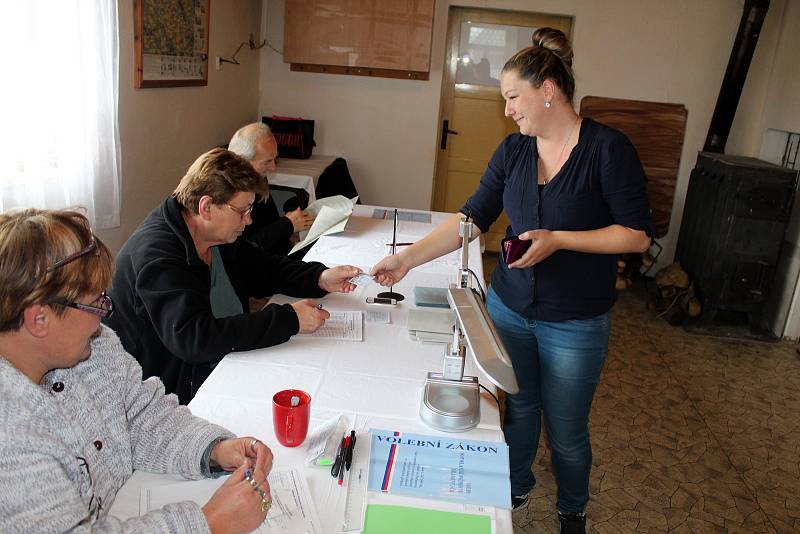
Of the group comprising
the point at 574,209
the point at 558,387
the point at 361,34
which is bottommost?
the point at 558,387

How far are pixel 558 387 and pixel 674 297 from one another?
2.95 metres

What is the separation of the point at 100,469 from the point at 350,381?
0.60 m

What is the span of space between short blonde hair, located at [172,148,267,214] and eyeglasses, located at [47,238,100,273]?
784mm

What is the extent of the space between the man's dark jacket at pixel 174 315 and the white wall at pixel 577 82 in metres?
3.75

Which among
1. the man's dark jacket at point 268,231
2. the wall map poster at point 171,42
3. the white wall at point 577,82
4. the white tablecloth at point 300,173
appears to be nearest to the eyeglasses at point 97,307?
the man's dark jacket at point 268,231

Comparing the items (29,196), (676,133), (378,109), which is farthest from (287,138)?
(676,133)

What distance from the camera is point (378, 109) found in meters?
5.34

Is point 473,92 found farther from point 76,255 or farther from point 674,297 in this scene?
point 76,255

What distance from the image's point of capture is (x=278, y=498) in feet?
3.74

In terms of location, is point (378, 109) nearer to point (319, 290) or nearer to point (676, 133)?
point (676, 133)

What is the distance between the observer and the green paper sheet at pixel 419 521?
109 centimetres

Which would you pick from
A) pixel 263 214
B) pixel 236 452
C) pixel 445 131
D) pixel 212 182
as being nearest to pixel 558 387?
pixel 236 452

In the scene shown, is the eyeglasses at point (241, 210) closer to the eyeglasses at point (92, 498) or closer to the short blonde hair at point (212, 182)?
the short blonde hair at point (212, 182)

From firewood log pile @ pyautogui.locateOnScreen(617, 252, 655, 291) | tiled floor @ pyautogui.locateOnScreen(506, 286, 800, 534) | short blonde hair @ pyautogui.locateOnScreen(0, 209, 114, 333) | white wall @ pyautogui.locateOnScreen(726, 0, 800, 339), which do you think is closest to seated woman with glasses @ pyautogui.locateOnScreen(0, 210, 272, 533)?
short blonde hair @ pyautogui.locateOnScreen(0, 209, 114, 333)
